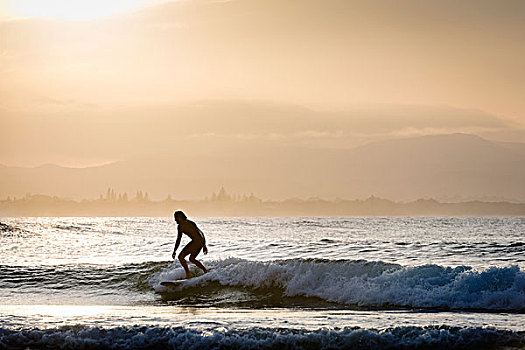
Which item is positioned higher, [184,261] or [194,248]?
[194,248]

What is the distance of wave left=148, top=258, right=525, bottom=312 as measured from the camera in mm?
15812

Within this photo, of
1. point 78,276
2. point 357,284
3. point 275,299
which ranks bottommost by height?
point 275,299

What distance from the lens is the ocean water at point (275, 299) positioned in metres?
10.7

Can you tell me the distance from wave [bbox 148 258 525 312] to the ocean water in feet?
0.10

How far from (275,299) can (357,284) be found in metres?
2.24

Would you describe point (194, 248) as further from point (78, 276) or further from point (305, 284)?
point (78, 276)

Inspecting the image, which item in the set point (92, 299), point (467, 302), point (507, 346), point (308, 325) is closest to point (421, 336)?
point (507, 346)

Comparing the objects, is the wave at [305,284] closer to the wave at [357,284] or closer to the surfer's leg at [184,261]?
the wave at [357,284]

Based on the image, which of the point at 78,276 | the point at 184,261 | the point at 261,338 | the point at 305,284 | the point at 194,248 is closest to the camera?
the point at 261,338

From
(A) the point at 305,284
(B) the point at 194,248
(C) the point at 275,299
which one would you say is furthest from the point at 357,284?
(B) the point at 194,248

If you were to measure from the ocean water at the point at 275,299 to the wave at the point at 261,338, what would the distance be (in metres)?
0.02

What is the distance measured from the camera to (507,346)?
33.8 feet

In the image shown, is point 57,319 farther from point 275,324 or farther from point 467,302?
A: point 467,302

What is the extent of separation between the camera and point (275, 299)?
688 inches
